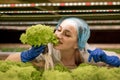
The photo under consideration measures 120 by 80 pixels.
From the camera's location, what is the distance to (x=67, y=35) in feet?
5.95

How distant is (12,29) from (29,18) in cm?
108

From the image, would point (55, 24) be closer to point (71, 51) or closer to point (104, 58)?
point (71, 51)

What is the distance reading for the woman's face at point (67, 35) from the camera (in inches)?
68.2

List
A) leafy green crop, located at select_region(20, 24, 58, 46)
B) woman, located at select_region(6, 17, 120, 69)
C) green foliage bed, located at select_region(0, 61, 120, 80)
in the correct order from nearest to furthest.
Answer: green foliage bed, located at select_region(0, 61, 120, 80) → leafy green crop, located at select_region(20, 24, 58, 46) → woman, located at select_region(6, 17, 120, 69)

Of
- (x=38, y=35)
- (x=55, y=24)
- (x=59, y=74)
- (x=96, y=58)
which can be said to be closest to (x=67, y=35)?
(x=96, y=58)

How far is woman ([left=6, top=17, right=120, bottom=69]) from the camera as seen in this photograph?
1.68m

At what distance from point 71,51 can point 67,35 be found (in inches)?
9.6

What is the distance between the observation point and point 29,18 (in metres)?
6.89

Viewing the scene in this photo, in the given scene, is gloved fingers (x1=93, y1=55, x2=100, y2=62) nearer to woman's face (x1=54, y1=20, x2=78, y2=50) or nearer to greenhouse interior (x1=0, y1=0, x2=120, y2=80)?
woman's face (x1=54, y1=20, x2=78, y2=50)

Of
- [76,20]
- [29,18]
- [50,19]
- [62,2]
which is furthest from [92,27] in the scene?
[76,20]

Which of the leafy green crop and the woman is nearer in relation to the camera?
the leafy green crop

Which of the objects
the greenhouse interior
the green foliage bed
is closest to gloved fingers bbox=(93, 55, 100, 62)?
the greenhouse interior

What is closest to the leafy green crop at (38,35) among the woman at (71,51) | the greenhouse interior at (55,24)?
the greenhouse interior at (55,24)

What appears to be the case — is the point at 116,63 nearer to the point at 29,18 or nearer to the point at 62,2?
the point at 62,2
